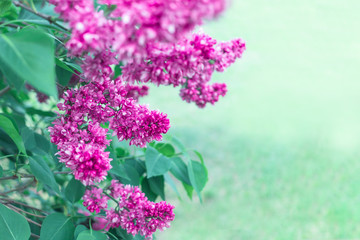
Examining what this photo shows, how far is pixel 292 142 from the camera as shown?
10.8 ft

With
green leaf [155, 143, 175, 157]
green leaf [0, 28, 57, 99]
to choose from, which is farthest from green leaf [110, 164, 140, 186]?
green leaf [0, 28, 57, 99]

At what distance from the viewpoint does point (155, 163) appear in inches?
27.9

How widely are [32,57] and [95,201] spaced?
323 mm

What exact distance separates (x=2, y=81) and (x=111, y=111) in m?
0.33

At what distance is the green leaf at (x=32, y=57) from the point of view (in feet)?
1.10

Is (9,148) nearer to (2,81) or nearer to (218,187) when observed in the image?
(2,81)

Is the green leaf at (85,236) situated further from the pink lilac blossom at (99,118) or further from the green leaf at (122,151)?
the green leaf at (122,151)

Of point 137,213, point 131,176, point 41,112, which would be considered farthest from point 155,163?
point 41,112

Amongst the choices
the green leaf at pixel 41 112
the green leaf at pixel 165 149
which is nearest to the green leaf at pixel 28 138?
the green leaf at pixel 41 112

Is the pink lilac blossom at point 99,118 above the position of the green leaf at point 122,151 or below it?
below

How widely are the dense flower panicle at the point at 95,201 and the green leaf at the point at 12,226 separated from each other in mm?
97

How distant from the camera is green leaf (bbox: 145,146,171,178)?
69 cm

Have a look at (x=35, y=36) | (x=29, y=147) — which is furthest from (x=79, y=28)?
(x=29, y=147)

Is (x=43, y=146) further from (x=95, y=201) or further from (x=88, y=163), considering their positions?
(x=88, y=163)
